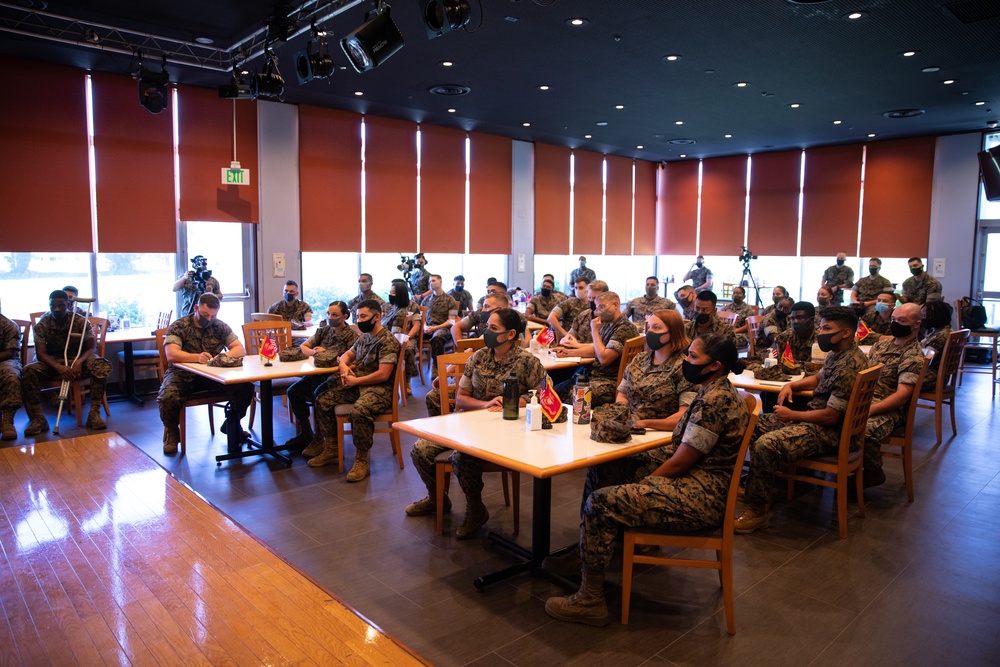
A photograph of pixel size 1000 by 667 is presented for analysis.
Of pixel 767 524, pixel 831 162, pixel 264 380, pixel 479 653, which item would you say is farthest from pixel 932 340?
pixel 831 162

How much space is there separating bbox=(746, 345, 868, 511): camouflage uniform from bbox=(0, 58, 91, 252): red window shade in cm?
786

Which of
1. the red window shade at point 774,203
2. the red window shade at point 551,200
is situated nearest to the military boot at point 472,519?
the red window shade at point 551,200

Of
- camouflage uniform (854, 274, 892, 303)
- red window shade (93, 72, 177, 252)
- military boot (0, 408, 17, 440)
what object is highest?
red window shade (93, 72, 177, 252)

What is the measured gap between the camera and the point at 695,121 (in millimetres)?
10719

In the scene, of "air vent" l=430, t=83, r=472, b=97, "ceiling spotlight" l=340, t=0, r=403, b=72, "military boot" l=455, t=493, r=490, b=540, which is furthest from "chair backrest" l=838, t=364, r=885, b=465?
"air vent" l=430, t=83, r=472, b=97

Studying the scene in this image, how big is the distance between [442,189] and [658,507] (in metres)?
9.21

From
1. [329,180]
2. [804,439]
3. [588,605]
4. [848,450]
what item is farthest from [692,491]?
[329,180]

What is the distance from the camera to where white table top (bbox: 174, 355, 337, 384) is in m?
4.96

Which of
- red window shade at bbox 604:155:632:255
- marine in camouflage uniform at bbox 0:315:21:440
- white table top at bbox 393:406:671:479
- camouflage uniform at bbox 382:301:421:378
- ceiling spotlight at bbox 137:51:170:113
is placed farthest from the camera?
red window shade at bbox 604:155:632:255

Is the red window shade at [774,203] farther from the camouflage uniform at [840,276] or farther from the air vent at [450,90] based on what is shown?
the air vent at [450,90]

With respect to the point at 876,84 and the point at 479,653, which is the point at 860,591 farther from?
the point at 876,84

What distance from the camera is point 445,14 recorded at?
508 cm

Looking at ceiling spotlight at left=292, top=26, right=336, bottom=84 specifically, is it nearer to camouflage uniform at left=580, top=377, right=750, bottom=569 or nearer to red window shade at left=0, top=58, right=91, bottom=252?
red window shade at left=0, top=58, right=91, bottom=252

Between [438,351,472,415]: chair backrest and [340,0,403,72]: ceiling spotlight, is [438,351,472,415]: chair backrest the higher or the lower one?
the lower one
